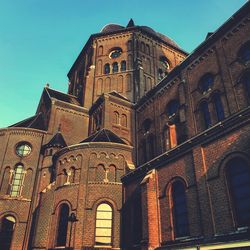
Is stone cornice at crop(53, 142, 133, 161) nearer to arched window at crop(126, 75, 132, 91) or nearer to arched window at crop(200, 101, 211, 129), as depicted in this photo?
arched window at crop(200, 101, 211, 129)

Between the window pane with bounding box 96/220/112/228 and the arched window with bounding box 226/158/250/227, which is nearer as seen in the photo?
the arched window with bounding box 226/158/250/227

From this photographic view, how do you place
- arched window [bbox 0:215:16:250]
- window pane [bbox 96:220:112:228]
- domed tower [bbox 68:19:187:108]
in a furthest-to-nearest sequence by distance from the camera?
domed tower [bbox 68:19:187:108]
arched window [bbox 0:215:16:250]
window pane [bbox 96:220:112:228]

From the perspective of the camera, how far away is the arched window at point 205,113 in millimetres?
17856

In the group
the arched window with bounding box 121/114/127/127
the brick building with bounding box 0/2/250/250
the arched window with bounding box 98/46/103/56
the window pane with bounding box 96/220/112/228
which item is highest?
the arched window with bounding box 98/46/103/56

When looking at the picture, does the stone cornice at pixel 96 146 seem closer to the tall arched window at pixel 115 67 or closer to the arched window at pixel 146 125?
the arched window at pixel 146 125

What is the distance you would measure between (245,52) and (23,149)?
66.7 ft

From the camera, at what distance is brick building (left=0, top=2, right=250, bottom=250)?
1204 cm

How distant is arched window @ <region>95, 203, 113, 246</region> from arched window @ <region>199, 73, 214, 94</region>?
1060cm

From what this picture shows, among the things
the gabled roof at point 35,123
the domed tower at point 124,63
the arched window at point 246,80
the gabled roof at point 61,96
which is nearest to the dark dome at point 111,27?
the domed tower at point 124,63

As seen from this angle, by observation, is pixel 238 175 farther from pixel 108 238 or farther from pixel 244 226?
pixel 108 238

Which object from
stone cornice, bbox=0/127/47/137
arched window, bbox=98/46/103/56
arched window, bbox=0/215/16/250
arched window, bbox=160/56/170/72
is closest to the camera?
arched window, bbox=0/215/16/250

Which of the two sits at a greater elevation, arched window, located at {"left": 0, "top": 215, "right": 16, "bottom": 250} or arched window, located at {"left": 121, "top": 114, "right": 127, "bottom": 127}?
arched window, located at {"left": 121, "top": 114, "right": 127, "bottom": 127}

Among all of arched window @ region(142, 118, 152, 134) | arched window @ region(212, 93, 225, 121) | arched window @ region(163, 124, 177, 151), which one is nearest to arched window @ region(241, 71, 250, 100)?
arched window @ region(212, 93, 225, 121)

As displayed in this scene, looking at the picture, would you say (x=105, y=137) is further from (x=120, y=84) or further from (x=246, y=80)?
(x=246, y=80)
